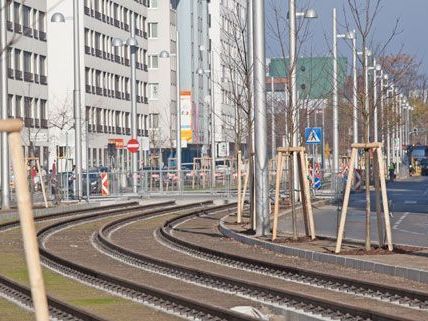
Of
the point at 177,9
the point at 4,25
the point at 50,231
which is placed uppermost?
the point at 177,9

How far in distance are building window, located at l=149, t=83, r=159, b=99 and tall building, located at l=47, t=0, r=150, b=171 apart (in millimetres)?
5636

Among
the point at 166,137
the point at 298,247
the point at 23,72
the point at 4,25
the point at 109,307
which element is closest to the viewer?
the point at 109,307

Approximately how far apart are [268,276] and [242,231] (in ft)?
39.7

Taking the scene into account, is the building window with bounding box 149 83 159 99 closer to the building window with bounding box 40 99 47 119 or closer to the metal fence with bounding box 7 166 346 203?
the building window with bounding box 40 99 47 119

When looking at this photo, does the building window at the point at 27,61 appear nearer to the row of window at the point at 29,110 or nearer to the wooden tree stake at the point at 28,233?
the row of window at the point at 29,110

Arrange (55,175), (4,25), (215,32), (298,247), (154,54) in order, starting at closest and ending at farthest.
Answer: (298,247) < (4,25) < (55,175) < (154,54) < (215,32)

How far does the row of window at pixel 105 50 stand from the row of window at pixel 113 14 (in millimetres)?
1489

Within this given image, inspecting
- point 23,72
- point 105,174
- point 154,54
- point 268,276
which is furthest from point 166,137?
point 268,276

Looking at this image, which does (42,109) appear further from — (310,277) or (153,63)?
(310,277)

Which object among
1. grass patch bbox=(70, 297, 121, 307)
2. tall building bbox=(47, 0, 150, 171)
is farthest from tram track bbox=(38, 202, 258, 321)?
tall building bbox=(47, 0, 150, 171)

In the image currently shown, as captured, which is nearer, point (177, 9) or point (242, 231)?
point (242, 231)

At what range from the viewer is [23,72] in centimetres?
10019

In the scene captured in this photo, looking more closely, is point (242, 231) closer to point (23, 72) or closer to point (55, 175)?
point (55, 175)

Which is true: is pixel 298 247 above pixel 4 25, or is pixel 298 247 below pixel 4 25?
below
